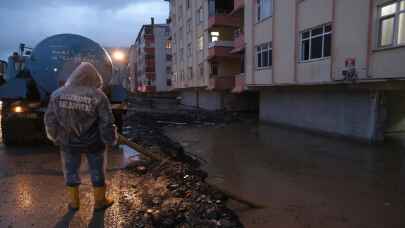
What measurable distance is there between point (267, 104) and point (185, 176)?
11.8 metres

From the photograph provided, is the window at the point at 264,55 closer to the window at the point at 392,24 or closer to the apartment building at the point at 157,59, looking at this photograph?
the window at the point at 392,24

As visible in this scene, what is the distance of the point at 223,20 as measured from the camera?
2128 centimetres

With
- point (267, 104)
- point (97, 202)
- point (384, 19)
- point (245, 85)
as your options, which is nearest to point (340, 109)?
point (384, 19)

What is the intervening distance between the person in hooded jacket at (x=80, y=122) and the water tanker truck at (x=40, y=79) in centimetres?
414

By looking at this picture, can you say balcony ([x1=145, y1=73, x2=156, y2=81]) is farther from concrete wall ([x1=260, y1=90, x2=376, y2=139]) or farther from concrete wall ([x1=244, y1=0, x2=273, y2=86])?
concrete wall ([x1=260, y1=90, x2=376, y2=139])

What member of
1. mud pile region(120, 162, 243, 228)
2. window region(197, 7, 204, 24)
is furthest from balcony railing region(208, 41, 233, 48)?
mud pile region(120, 162, 243, 228)

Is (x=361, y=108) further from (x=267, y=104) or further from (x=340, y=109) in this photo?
(x=267, y=104)

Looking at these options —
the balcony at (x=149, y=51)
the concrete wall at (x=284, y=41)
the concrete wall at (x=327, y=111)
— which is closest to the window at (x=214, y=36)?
the concrete wall at (x=327, y=111)

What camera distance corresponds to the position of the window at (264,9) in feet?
46.7

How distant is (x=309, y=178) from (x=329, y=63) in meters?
6.03

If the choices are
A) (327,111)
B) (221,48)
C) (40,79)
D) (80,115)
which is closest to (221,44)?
(221,48)

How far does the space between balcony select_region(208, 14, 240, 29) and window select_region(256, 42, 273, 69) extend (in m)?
6.74

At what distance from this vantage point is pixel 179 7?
32812mm

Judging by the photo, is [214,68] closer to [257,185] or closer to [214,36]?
[214,36]
